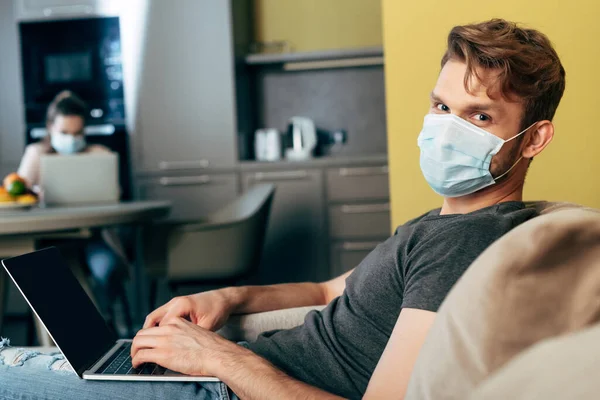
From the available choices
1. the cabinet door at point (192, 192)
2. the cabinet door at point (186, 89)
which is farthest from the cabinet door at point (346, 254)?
the cabinet door at point (186, 89)

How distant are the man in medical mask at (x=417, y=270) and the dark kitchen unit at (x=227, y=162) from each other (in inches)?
113

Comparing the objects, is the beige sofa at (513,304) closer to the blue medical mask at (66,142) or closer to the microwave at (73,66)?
the blue medical mask at (66,142)

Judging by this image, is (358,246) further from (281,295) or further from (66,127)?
(281,295)

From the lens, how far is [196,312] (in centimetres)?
150

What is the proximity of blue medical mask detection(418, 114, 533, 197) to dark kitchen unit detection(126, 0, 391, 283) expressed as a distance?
9.35 feet

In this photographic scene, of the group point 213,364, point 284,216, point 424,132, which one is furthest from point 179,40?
point 213,364

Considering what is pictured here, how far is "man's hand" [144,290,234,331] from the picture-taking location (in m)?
1.48

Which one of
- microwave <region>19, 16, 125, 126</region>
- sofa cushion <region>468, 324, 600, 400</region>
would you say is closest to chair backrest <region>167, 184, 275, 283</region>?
microwave <region>19, 16, 125, 126</region>

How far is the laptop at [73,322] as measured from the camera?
1.24m

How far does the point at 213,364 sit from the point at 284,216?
3.27m

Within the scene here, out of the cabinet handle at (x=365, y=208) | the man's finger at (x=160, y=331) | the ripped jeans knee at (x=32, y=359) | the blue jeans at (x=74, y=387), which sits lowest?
the cabinet handle at (x=365, y=208)

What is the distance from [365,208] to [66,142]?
5.87ft

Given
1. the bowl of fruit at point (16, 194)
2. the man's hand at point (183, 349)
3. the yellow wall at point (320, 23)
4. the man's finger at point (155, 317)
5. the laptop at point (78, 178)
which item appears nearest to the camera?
the man's hand at point (183, 349)

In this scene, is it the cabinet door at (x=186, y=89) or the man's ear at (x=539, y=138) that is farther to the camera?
the cabinet door at (x=186, y=89)
